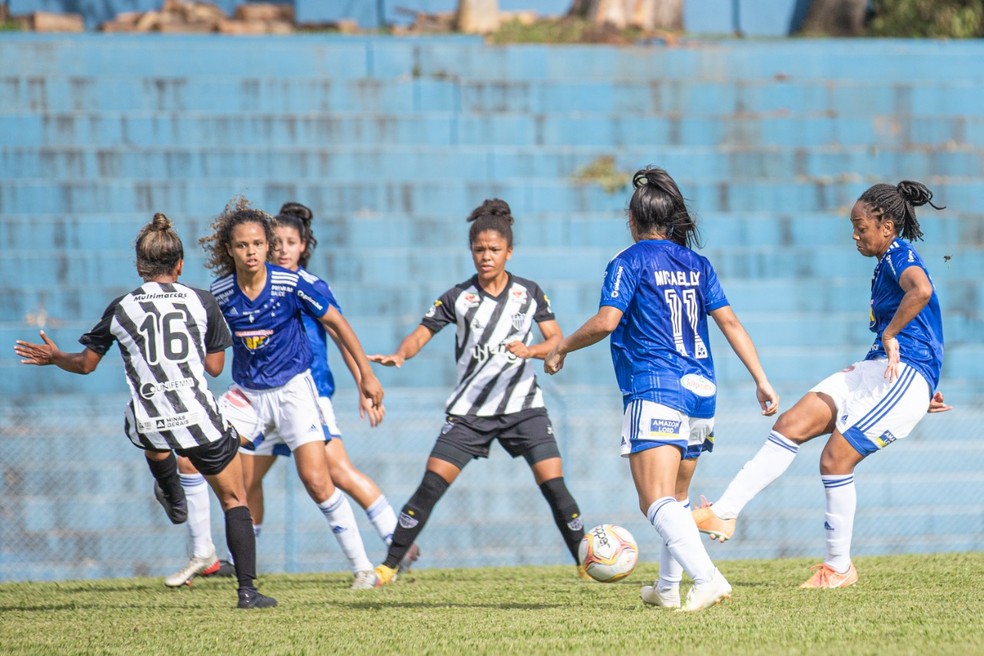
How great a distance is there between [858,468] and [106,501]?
20.1 ft

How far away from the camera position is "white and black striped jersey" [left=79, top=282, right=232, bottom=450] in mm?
5781

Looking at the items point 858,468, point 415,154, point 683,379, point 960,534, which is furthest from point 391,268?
point 683,379

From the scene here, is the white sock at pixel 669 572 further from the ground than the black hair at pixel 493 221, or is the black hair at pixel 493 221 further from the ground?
the black hair at pixel 493 221

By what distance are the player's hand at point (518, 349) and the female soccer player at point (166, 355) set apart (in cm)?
149

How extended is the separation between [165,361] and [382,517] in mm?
2114

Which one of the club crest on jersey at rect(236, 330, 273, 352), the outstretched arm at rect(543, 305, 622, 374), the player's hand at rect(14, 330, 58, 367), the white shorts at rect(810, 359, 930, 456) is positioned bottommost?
the white shorts at rect(810, 359, 930, 456)

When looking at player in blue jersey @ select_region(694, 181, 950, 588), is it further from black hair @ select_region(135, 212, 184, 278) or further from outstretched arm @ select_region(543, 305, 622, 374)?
black hair @ select_region(135, 212, 184, 278)

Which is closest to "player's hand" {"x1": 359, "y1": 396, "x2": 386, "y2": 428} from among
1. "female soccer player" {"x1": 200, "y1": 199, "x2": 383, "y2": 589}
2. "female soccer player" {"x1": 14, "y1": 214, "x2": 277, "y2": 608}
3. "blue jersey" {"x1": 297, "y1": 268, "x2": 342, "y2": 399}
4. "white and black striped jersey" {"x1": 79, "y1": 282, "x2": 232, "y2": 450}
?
"female soccer player" {"x1": 200, "y1": 199, "x2": 383, "y2": 589}

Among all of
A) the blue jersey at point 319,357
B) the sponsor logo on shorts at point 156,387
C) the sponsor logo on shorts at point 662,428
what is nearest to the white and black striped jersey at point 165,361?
the sponsor logo on shorts at point 156,387

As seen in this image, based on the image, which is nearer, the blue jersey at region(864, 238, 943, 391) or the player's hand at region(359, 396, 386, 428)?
the blue jersey at region(864, 238, 943, 391)

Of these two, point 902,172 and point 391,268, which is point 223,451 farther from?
point 902,172

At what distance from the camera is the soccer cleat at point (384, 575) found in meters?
7.03

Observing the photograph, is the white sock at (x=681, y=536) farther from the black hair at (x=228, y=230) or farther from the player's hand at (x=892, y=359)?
the black hair at (x=228, y=230)

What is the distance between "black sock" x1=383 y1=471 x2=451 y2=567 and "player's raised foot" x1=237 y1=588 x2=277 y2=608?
106cm
